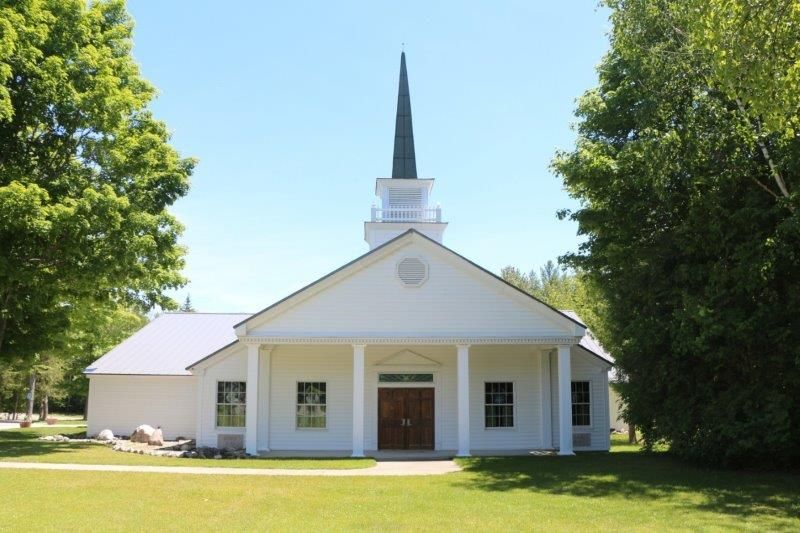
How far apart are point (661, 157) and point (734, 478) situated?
7.57 metres

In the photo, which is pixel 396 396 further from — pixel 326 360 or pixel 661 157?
pixel 661 157

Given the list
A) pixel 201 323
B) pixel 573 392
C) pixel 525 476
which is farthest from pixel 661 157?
pixel 201 323

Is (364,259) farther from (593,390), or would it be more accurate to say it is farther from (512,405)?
(593,390)

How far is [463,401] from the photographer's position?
21.9 m

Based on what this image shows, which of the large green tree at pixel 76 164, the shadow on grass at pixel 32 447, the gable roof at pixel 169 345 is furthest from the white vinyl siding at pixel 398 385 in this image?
the large green tree at pixel 76 164

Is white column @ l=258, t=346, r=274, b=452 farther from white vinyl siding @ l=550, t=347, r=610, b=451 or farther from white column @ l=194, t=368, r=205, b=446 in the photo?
white vinyl siding @ l=550, t=347, r=610, b=451

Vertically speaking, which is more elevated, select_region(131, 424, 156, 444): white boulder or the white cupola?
the white cupola

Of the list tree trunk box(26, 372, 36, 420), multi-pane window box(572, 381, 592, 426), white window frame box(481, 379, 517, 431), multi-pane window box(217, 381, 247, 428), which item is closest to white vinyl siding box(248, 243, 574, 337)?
white window frame box(481, 379, 517, 431)

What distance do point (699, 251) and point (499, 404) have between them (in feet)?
30.2

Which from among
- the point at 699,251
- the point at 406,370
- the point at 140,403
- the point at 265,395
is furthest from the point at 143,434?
the point at 699,251

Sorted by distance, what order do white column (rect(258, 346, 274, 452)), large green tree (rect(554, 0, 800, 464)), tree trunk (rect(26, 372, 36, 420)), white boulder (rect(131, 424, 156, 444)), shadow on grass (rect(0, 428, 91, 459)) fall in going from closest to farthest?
1. large green tree (rect(554, 0, 800, 464))
2. shadow on grass (rect(0, 428, 91, 459))
3. white column (rect(258, 346, 274, 452))
4. white boulder (rect(131, 424, 156, 444))
5. tree trunk (rect(26, 372, 36, 420))

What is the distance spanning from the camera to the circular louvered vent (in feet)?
75.9

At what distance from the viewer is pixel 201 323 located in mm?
32562

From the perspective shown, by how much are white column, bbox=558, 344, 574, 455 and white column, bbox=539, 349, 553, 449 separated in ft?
5.29
